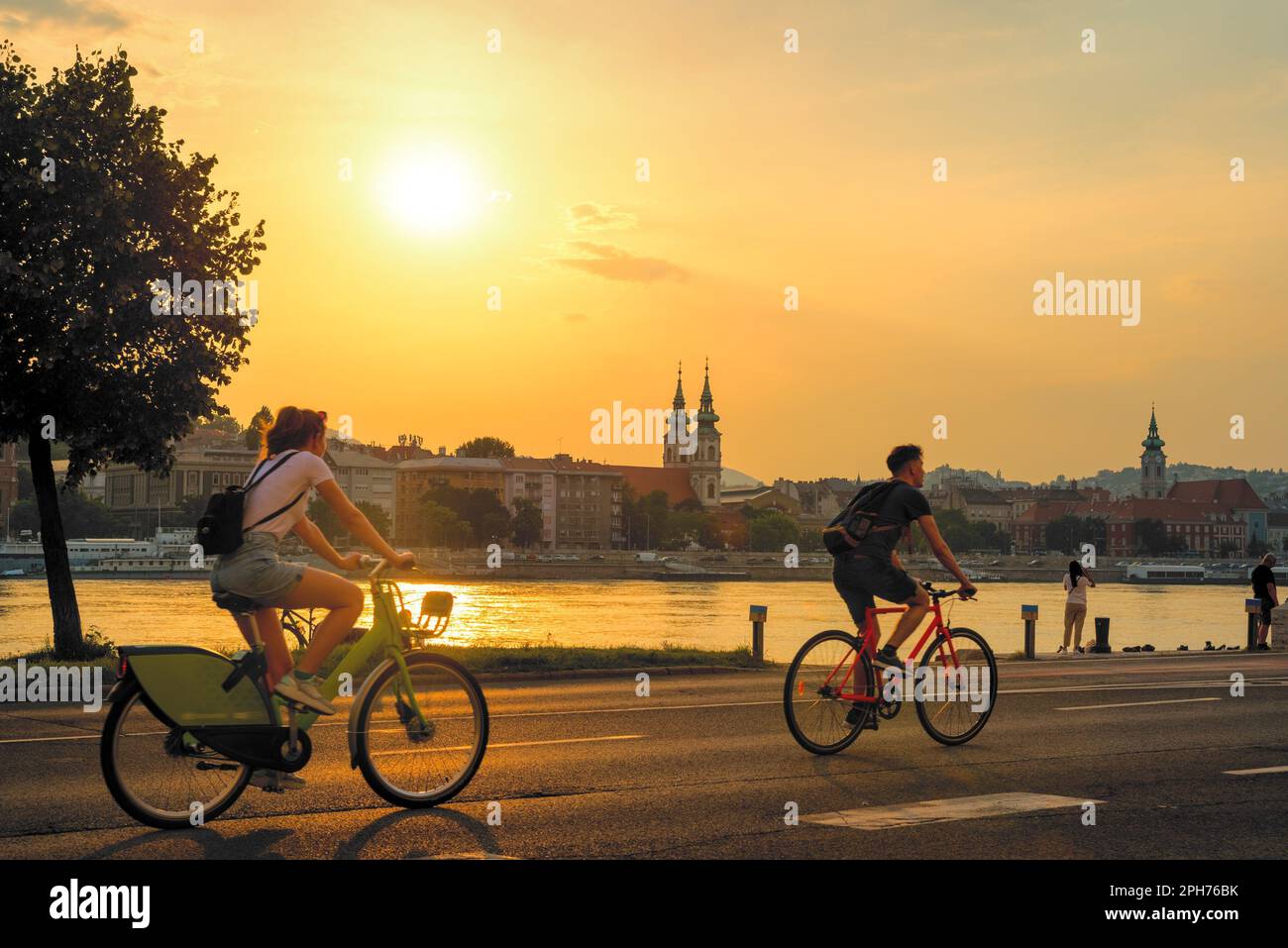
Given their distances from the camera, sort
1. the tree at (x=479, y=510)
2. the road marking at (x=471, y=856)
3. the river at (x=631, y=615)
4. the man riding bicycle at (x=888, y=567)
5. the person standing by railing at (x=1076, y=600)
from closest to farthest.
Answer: the road marking at (x=471, y=856), the man riding bicycle at (x=888, y=567), the person standing by railing at (x=1076, y=600), the river at (x=631, y=615), the tree at (x=479, y=510)

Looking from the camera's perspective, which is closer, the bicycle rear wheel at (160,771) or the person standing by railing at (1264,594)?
the bicycle rear wheel at (160,771)

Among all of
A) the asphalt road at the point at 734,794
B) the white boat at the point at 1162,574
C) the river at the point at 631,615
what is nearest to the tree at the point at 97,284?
the asphalt road at the point at 734,794

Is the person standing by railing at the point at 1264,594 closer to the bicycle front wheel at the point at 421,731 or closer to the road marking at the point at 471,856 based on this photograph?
the bicycle front wheel at the point at 421,731

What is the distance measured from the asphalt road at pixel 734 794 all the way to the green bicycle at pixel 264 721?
0.17 metres

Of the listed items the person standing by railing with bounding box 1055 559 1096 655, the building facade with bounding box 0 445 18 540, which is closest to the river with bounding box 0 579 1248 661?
the person standing by railing with bounding box 1055 559 1096 655

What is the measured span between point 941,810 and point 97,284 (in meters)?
14.2

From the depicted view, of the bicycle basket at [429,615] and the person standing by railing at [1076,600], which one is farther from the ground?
the bicycle basket at [429,615]

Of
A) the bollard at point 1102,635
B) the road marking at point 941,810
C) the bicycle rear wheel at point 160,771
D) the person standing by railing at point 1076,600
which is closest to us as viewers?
the bicycle rear wheel at point 160,771

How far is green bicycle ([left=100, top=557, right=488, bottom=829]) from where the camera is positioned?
6.31 meters

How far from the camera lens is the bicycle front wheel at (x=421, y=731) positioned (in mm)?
6750

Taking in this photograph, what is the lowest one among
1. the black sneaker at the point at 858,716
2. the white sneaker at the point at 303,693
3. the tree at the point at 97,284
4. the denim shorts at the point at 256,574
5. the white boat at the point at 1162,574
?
the white boat at the point at 1162,574
